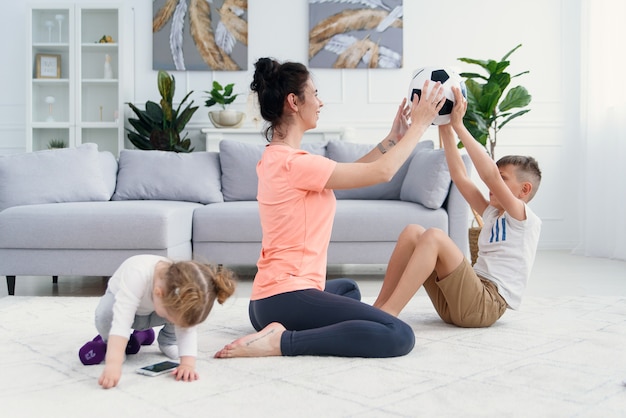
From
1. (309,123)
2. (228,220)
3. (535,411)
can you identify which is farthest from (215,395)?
(228,220)

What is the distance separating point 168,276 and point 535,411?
2.93 ft

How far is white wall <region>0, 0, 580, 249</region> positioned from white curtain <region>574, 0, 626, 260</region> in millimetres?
370

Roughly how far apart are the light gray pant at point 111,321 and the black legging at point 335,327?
0.29 metres

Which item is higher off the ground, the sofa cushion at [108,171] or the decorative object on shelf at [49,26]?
the decorative object on shelf at [49,26]

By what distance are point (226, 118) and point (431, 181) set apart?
7.64 feet

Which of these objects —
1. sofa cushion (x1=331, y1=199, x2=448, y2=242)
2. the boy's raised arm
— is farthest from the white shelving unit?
the boy's raised arm

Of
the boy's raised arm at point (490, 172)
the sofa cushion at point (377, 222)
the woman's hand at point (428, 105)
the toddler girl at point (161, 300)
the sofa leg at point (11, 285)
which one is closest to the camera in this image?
the toddler girl at point (161, 300)

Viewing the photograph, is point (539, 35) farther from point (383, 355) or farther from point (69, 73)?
point (383, 355)

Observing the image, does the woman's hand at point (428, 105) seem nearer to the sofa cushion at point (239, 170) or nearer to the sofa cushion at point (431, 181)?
the sofa cushion at point (431, 181)

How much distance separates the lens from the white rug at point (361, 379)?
1491 millimetres

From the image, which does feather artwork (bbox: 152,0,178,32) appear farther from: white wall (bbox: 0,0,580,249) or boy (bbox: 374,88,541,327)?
boy (bbox: 374,88,541,327)

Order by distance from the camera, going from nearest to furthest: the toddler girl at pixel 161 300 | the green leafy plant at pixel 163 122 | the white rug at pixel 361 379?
1. the white rug at pixel 361 379
2. the toddler girl at pixel 161 300
3. the green leafy plant at pixel 163 122

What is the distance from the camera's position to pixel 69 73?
5613 mm

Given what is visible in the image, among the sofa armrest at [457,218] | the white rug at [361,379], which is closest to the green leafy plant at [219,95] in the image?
the sofa armrest at [457,218]
